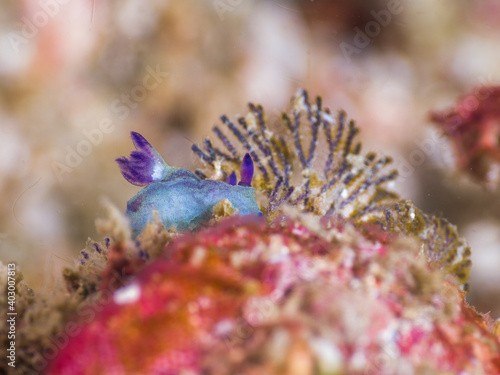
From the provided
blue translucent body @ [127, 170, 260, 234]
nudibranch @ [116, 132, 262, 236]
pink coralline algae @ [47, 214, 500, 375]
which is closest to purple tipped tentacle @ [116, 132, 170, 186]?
nudibranch @ [116, 132, 262, 236]

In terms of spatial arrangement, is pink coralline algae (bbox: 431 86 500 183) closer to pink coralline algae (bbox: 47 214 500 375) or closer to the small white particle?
A: pink coralline algae (bbox: 47 214 500 375)

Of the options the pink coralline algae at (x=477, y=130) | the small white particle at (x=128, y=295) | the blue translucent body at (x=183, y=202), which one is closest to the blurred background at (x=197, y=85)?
the pink coralline algae at (x=477, y=130)

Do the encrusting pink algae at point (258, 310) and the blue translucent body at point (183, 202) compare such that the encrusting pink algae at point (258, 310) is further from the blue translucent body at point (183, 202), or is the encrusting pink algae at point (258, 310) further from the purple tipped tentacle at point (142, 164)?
the purple tipped tentacle at point (142, 164)

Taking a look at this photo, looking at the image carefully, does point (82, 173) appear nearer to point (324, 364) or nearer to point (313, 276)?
point (313, 276)

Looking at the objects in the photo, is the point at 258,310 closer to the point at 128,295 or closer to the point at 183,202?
the point at 128,295

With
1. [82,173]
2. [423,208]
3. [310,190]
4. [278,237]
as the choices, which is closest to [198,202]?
[310,190]

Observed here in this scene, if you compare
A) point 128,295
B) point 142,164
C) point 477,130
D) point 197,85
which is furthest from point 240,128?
point 128,295
